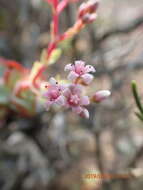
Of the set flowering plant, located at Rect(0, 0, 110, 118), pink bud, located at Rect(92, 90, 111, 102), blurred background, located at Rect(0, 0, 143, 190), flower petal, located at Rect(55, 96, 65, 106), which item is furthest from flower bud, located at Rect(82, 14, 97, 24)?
blurred background, located at Rect(0, 0, 143, 190)

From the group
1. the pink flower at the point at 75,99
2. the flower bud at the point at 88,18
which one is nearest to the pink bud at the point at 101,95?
the pink flower at the point at 75,99

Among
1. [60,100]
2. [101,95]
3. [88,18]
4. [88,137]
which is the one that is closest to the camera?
[60,100]

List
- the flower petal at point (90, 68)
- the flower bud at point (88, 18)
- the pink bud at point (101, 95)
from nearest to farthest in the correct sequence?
the flower petal at point (90, 68), the pink bud at point (101, 95), the flower bud at point (88, 18)

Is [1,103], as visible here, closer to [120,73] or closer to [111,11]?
[120,73]

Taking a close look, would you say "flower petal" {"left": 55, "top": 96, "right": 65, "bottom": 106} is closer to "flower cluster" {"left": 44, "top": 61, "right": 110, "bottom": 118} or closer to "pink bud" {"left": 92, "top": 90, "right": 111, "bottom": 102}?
"flower cluster" {"left": 44, "top": 61, "right": 110, "bottom": 118}

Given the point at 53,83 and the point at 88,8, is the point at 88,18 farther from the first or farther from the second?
the point at 53,83

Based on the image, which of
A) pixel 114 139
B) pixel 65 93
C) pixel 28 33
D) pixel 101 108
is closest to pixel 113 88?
pixel 101 108

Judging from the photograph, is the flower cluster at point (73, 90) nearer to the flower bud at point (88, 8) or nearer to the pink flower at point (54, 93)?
the pink flower at point (54, 93)

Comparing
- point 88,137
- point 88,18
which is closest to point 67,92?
point 88,18
